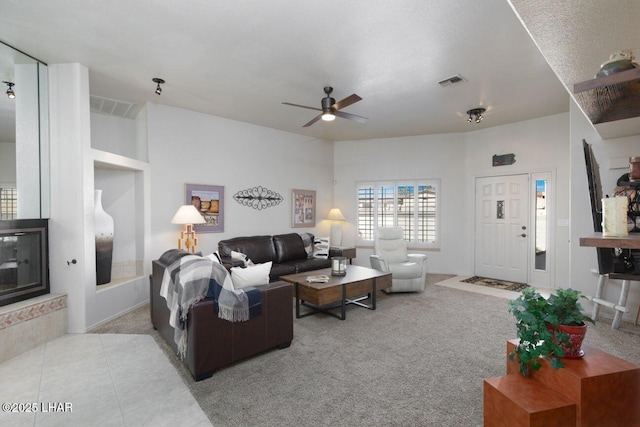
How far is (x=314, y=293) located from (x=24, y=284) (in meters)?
3.01

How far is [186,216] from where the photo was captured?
432 cm

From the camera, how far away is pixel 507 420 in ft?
4.76

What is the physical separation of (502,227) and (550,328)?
4.67 metres

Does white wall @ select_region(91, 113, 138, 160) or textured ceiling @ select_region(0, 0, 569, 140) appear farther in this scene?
white wall @ select_region(91, 113, 138, 160)

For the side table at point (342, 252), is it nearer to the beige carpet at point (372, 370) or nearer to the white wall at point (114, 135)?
the beige carpet at point (372, 370)

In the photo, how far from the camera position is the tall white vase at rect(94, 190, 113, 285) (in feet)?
12.2

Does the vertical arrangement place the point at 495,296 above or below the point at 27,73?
below

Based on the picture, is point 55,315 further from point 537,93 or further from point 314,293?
point 537,93

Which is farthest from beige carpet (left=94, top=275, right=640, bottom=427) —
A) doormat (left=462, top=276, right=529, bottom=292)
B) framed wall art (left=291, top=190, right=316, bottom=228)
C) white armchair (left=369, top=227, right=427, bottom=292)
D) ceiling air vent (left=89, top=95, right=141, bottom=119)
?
ceiling air vent (left=89, top=95, right=141, bottom=119)

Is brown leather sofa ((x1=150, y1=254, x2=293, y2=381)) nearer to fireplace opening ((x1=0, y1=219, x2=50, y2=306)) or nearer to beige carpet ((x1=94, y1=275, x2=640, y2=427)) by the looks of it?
beige carpet ((x1=94, y1=275, x2=640, y2=427))

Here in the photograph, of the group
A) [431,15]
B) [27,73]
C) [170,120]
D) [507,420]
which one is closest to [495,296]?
[507,420]

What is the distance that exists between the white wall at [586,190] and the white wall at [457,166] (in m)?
1.27

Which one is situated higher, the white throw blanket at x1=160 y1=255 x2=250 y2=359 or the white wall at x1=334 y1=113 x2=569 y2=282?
the white wall at x1=334 y1=113 x2=569 y2=282

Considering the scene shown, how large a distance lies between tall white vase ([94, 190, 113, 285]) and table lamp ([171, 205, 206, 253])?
769 mm
